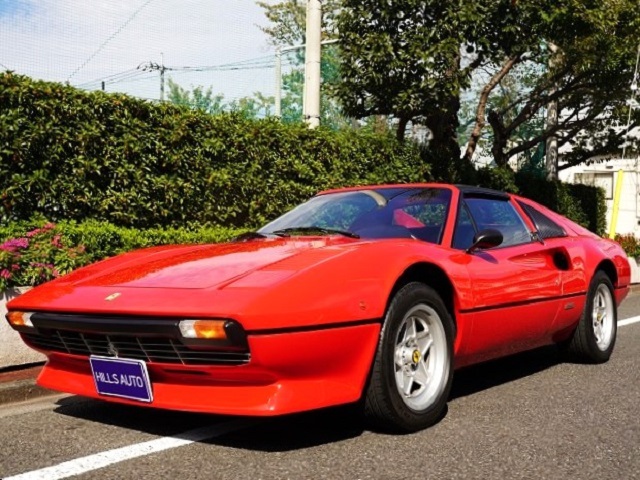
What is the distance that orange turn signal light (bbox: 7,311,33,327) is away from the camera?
3.49 meters

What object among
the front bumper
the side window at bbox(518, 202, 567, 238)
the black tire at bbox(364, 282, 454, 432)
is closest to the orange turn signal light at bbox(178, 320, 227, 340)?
the front bumper

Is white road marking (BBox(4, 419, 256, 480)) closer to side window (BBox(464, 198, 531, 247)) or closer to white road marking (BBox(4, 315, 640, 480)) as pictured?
white road marking (BBox(4, 315, 640, 480))

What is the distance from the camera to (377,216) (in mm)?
4309

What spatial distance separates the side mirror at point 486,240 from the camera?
13.4 ft

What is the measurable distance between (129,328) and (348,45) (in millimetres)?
8791

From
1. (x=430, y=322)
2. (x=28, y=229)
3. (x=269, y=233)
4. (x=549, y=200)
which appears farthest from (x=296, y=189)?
(x=549, y=200)

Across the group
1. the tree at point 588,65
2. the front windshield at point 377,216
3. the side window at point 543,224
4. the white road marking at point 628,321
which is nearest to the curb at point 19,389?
the front windshield at point 377,216

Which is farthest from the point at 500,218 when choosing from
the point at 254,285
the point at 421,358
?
the point at 254,285

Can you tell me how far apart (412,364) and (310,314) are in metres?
0.78

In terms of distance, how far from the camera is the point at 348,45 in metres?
11.2

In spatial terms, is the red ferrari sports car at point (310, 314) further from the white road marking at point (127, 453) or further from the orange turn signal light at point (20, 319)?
the white road marking at point (127, 453)

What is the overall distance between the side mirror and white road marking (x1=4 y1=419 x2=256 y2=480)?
4.85ft

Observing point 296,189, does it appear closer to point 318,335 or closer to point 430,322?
point 430,322

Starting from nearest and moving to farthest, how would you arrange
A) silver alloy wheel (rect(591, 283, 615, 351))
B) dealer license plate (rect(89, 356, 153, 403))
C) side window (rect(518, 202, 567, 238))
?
1. dealer license plate (rect(89, 356, 153, 403))
2. side window (rect(518, 202, 567, 238))
3. silver alloy wheel (rect(591, 283, 615, 351))
